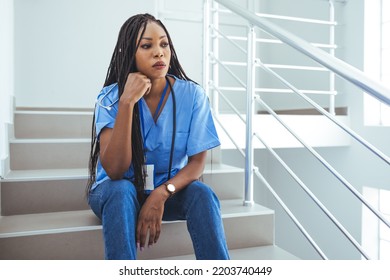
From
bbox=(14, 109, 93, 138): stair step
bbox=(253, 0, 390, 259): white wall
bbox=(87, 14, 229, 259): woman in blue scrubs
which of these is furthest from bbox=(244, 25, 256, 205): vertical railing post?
bbox=(253, 0, 390, 259): white wall

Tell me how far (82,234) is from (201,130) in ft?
1.42

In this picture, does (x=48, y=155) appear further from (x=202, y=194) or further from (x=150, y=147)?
(x=202, y=194)

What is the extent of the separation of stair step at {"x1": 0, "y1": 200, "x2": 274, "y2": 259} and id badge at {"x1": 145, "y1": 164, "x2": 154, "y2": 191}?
0.16 meters

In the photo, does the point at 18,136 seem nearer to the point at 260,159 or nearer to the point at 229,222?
the point at 229,222

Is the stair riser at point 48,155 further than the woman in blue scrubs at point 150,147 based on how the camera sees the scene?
Yes

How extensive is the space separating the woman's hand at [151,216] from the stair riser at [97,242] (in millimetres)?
221

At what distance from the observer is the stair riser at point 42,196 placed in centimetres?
123

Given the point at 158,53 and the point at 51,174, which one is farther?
the point at 51,174

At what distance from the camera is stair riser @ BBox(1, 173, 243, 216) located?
1.23 m

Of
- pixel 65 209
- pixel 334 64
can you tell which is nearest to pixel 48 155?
pixel 65 209

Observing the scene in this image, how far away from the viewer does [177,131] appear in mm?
1087

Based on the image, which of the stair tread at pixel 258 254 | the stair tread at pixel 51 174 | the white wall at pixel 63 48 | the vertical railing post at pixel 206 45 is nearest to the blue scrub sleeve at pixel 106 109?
the stair tread at pixel 51 174

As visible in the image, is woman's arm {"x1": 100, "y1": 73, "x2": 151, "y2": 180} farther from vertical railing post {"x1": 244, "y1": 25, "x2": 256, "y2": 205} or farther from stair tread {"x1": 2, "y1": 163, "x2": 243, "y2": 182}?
vertical railing post {"x1": 244, "y1": 25, "x2": 256, "y2": 205}

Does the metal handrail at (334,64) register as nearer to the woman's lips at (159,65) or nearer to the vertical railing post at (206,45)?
the woman's lips at (159,65)
